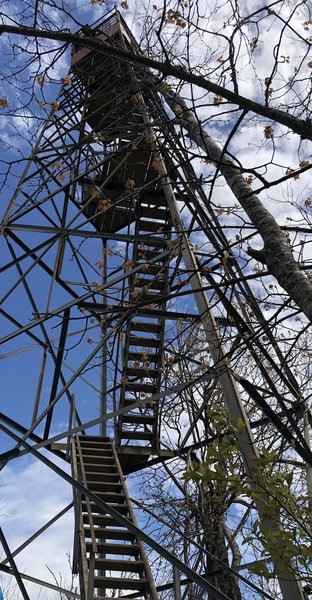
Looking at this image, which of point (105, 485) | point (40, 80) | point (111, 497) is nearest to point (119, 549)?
point (111, 497)

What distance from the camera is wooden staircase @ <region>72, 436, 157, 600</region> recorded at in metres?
6.73

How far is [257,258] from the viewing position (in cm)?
380

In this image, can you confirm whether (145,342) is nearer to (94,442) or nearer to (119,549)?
(94,442)

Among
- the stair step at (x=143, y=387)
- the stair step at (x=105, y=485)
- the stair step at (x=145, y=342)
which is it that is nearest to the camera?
the stair step at (x=105, y=485)

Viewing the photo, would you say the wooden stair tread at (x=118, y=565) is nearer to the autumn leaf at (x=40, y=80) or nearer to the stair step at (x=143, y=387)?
the stair step at (x=143, y=387)

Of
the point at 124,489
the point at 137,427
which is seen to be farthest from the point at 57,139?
the point at 124,489

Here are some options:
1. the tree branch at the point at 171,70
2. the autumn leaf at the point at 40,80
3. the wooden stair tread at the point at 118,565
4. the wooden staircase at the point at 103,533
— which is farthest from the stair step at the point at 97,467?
the tree branch at the point at 171,70

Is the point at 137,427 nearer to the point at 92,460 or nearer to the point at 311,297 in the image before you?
the point at 92,460

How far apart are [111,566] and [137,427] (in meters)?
3.35

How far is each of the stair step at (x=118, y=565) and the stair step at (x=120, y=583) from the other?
0.22 meters

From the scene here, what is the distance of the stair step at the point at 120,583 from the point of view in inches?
264

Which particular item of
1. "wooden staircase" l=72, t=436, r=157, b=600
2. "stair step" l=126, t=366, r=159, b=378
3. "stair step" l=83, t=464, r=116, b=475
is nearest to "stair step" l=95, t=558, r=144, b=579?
"wooden staircase" l=72, t=436, r=157, b=600

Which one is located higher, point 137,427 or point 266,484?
point 137,427

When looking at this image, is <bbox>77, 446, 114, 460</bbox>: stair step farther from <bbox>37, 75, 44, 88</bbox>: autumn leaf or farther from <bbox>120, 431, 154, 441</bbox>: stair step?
<bbox>37, 75, 44, 88</bbox>: autumn leaf
